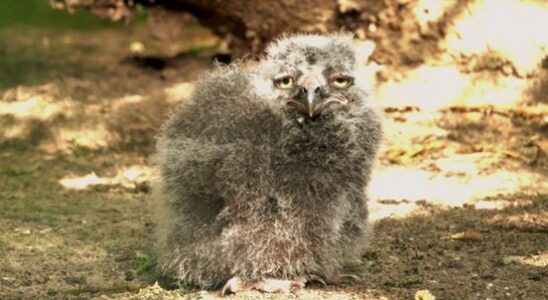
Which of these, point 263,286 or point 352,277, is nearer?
point 263,286

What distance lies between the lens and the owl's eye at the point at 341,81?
4.21m

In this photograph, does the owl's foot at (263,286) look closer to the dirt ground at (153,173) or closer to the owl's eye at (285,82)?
the dirt ground at (153,173)

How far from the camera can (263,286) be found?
4.15 m

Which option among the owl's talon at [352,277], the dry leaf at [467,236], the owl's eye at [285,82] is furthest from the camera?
the dry leaf at [467,236]

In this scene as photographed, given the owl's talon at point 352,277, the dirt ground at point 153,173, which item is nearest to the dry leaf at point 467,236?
the dirt ground at point 153,173

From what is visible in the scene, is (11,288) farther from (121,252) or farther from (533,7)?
(533,7)

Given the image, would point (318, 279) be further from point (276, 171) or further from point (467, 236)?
point (467, 236)

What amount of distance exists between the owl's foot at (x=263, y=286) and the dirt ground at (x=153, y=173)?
45mm

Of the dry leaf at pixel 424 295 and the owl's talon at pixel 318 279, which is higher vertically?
the dry leaf at pixel 424 295

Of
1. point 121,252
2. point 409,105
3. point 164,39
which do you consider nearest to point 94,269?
point 121,252

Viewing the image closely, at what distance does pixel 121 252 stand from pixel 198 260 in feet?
2.83

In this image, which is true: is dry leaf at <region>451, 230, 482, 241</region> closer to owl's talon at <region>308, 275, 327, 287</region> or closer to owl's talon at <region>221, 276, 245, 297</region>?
owl's talon at <region>308, 275, 327, 287</region>

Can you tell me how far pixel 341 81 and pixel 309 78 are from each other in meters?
0.17

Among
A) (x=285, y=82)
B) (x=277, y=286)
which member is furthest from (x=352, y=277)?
(x=285, y=82)
